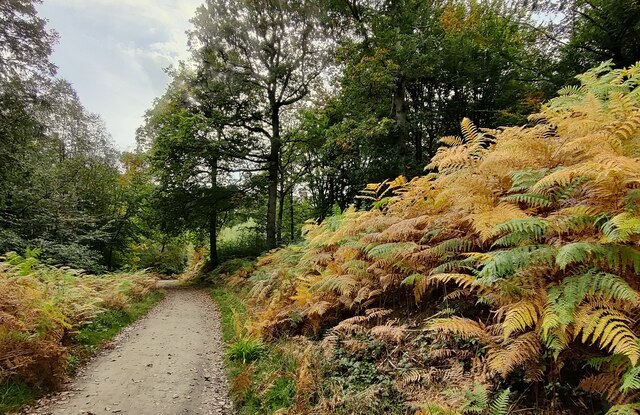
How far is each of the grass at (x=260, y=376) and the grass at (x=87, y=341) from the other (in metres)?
2.58

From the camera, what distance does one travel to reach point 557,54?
11844mm

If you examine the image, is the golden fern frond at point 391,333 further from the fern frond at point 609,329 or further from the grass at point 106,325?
the grass at point 106,325

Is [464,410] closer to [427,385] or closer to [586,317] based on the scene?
[427,385]

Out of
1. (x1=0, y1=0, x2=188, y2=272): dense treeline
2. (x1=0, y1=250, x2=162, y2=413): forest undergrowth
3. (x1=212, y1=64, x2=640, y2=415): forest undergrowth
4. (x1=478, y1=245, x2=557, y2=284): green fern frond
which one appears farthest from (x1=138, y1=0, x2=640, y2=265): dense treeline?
(x1=0, y1=250, x2=162, y2=413): forest undergrowth

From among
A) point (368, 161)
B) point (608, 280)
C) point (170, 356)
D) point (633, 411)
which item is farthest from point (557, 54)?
point (170, 356)

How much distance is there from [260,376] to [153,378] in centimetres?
191

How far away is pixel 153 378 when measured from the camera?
5547 millimetres

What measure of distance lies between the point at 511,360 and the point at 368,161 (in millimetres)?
11620

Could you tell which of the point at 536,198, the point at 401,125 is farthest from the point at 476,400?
the point at 401,125

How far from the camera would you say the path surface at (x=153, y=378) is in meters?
4.61

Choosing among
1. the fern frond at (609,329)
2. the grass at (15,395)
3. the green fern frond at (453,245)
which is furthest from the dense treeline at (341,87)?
the grass at (15,395)

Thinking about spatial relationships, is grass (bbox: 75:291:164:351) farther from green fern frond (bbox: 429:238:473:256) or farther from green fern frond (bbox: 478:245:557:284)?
green fern frond (bbox: 478:245:557:284)

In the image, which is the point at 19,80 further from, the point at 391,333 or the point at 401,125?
the point at 391,333

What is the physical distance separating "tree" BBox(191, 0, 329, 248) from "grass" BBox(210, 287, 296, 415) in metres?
11.2
